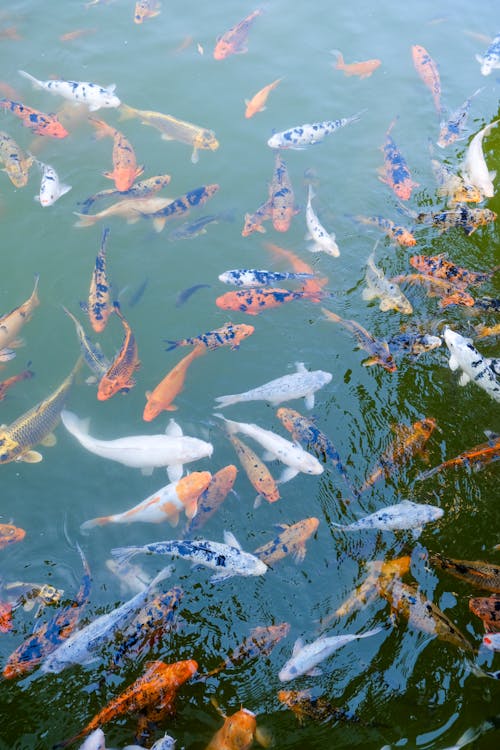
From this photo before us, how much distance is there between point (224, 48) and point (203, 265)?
15.5 ft

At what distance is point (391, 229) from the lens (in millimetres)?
7566

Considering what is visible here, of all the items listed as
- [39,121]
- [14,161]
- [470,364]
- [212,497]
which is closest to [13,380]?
[212,497]

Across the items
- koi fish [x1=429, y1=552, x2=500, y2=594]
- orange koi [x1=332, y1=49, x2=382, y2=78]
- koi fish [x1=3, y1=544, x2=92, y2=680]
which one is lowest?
koi fish [x1=429, y1=552, x2=500, y2=594]

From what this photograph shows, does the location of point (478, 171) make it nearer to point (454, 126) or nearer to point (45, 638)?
point (454, 126)

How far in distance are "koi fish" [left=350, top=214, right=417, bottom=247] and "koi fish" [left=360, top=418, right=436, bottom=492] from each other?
2.62m

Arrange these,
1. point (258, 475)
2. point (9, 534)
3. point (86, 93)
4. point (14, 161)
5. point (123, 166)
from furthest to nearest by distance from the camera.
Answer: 1. point (86, 93)
2. point (14, 161)
3. point (123, 166)
4. point (258, 475)
5. point (9, 534)

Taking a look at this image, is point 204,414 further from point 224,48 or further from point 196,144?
point 224,48

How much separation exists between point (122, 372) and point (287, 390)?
1847mm

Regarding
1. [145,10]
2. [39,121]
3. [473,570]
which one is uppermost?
Answer: [145,10]

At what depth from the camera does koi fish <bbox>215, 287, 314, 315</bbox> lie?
269 inches

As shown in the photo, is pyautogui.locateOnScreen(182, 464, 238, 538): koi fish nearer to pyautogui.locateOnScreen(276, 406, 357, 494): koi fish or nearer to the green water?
the green water

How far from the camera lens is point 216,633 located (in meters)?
5.01

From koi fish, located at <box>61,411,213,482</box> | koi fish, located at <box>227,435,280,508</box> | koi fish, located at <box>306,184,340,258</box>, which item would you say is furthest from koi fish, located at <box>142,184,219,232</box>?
koi fish, located at <box>227,435,280,508</box>

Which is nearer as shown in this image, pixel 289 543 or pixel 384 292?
pixel 289 543
